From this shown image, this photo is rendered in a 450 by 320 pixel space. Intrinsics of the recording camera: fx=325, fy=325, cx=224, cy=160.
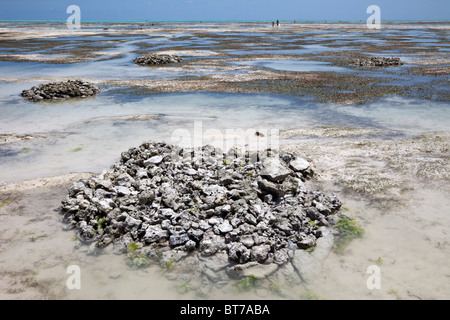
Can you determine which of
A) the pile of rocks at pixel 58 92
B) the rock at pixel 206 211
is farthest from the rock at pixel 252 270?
the pile of rocks at pixel 58 92

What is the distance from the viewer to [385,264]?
6.65m

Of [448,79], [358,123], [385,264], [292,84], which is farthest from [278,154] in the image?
[448,79]

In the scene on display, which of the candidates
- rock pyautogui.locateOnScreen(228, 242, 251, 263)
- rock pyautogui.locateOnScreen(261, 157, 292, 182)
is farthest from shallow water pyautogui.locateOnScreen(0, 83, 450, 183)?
rock pyautogui.locateOnScreen(228, 242, 251, 263)

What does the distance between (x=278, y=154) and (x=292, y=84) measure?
15.8 meters

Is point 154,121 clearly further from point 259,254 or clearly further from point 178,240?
point 259,254

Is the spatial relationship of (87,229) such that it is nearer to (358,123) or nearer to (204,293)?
(204,293)

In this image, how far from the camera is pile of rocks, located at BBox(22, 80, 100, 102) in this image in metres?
21.4

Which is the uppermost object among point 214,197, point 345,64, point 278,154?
point 345,64

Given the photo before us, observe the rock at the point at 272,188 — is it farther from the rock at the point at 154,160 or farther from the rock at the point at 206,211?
the rock at the point at 154,160

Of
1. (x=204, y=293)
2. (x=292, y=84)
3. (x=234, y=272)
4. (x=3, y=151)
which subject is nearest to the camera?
(x=204, y=293)

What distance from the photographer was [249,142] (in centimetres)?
1334

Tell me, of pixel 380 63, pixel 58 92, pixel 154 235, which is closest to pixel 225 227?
pixel 154 235

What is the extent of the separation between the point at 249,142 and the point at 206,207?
583cm

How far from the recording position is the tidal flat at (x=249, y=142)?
6.29 metres
